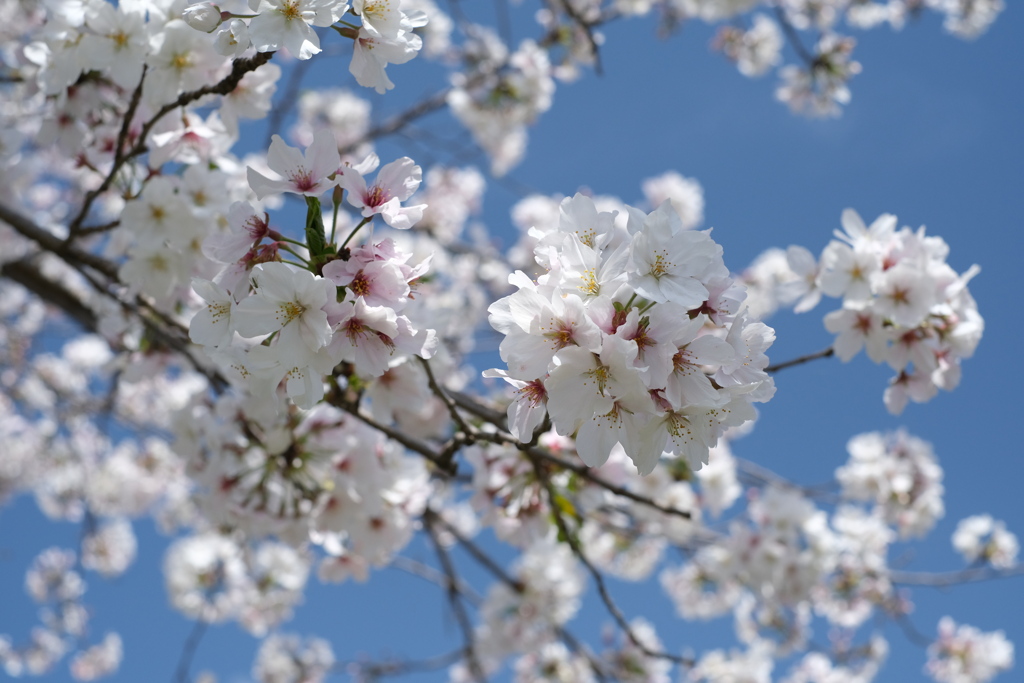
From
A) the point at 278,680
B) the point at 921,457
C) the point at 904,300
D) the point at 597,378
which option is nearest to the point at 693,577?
the point at 921,457

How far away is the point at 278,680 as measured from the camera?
7.78 metres

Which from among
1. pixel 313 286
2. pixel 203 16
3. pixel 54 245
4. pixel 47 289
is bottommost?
pixel 313 286

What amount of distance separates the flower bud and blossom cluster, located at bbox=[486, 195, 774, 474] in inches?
33.0

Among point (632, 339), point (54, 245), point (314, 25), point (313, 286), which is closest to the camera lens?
point (632, 339)

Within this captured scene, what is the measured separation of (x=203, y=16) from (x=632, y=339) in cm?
113

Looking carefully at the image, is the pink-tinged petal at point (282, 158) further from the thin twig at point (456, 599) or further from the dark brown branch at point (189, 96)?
the thin twig at point (456, 599)

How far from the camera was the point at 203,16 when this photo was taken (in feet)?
4.75

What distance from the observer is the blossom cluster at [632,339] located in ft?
3.98

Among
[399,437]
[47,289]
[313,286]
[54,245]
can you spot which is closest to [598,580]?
[399,437]

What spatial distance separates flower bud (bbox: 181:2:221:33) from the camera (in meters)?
1.44

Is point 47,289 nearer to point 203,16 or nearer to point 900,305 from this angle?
point 203,16

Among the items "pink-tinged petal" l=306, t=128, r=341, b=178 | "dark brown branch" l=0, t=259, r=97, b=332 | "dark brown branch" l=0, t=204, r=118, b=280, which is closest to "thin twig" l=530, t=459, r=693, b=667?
"pink-tinged petal" l=306, t=128, r=341, b=178

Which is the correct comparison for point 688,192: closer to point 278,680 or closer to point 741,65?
point 741,65

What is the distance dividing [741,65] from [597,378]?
7400 millimetres
